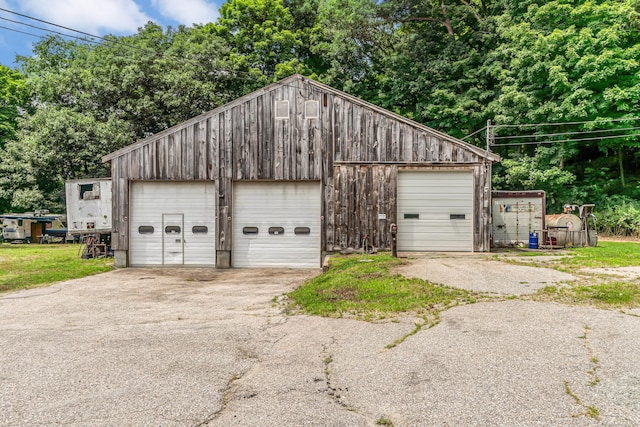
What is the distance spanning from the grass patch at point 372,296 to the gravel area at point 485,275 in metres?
0.49

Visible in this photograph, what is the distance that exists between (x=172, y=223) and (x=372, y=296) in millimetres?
8898

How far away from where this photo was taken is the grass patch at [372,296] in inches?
252

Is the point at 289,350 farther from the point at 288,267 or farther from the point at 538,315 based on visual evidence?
the point at 288,267

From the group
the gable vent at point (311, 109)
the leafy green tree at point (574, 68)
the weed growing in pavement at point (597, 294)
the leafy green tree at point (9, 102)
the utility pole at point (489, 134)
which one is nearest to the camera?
the weed growing in pavement at point (597, 294)

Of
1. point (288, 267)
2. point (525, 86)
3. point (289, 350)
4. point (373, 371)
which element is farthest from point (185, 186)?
point (525, 86)

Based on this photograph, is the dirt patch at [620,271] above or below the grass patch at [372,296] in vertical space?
above

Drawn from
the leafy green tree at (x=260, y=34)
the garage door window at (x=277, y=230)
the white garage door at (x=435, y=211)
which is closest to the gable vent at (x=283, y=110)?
the garage door window at (x=277, y=230)

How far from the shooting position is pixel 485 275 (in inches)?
337

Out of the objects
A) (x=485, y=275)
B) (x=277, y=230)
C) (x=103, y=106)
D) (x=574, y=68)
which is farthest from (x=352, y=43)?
(x=485, y=275)

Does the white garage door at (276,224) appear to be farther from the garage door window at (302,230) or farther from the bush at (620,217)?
the bush at (620,217)

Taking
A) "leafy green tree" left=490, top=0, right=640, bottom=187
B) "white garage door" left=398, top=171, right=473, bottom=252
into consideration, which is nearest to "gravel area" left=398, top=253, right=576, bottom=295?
"white garage door" left=398, top=171, right=473, bottom=252

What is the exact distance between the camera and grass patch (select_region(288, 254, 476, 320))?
640 centimetres

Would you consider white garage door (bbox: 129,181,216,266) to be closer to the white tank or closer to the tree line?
the tree line

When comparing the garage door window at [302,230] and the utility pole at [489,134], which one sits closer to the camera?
the garage door window at [302,230]
